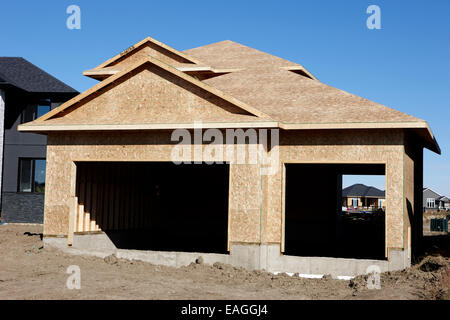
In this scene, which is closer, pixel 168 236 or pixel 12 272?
pixel 12 272

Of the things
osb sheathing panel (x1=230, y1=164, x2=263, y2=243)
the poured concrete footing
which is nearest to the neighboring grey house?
the poured concrete footing

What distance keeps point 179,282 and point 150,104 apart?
6.15 m

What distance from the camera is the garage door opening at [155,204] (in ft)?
63.1

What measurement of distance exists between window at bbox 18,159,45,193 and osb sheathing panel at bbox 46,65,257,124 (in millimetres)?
14563

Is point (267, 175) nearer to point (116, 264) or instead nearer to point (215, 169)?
point (116, 264)

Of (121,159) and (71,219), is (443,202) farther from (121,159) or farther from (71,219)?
(71,219)

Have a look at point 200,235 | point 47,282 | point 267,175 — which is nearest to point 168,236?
point 200,235

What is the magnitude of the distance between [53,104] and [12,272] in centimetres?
1854

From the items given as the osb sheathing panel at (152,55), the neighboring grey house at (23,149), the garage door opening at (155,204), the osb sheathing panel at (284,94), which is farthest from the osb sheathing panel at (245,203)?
the neighboring grey house at (23,149)

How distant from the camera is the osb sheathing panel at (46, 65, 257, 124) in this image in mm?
16328

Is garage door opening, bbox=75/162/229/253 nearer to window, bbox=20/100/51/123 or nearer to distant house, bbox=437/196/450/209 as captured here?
window, bbox=20/100/51/123

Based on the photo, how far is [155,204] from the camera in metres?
24.6

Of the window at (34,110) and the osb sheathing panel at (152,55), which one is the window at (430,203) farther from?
the osb sheathing panel at (152,55)
